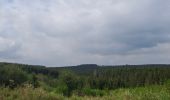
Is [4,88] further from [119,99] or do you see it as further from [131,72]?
[131,72]

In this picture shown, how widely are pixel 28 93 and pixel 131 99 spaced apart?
10.5 feet

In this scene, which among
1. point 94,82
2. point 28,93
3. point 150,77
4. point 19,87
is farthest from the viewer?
point 150,77

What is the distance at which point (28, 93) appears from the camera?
11.4 metres

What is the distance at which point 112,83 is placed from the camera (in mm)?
119062

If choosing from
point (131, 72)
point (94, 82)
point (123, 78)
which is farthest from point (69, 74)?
point (131, 72)

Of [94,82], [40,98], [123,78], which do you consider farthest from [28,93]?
[123,78]

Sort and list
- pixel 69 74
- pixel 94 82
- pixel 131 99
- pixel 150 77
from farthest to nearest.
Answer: pixel 150 77 → pixel 94 82 → pixel 69 74 → pixel 131 99

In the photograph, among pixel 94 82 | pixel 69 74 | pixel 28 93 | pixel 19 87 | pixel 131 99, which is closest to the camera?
pixel 131 99

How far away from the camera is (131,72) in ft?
451

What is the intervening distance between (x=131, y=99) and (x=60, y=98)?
2438 millimetres

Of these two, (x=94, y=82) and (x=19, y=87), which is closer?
(x=19, y=87)

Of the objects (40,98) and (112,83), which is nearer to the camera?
(40,98)

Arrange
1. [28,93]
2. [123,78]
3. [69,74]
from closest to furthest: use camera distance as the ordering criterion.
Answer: [28,93], [69,74], [123,78]

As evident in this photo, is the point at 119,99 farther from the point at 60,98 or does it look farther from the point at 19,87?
the point at 19,87
